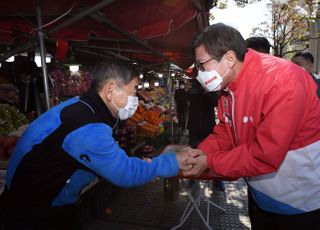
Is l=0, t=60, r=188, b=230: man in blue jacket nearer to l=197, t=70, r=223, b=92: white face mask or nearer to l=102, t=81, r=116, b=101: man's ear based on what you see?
l=102, t=81, r=116, b=101: man's ear

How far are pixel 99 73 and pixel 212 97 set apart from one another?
14.8 feet

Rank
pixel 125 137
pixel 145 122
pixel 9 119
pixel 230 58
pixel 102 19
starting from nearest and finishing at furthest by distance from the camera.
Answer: pixel 230 58 → pixel 102 19 → pixel 9 119 → pixel 125 137 → pixel 145 122

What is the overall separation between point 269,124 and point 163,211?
4091 mm

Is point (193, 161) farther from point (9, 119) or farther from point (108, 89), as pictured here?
point (9, 119)

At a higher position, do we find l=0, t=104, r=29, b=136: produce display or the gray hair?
the gray hair

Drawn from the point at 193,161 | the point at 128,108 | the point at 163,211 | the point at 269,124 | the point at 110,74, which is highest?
the point at 110,74

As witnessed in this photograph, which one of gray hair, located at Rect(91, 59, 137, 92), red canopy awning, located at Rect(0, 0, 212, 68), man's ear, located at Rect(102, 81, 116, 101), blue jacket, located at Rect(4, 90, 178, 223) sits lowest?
Answer: blue jacket, located at Rect(4, 90, 178, 223)

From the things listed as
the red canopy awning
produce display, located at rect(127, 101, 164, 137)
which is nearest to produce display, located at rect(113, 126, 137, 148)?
produce display, located at rect(127, 101, 164, 137)

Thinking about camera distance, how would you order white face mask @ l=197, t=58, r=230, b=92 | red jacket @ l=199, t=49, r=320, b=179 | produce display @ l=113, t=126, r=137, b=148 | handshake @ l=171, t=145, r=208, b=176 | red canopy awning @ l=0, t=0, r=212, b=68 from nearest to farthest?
red jacket @ l=199, t=49, r=320, b=179, white face mask @ l=197, t=58, r=230, b=92, handshake @ l=171, t=145, r=208, b=176, red canopy awning @ l=0, t=0, r=212, b=68, produce display @ l=113, t=126, r=137, b=148

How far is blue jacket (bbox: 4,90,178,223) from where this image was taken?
1752mm

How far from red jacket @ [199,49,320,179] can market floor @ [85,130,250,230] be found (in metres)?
2.66

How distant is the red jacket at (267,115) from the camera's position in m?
1.72

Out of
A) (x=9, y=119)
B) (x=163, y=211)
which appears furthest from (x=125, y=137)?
(x=9, y=119)

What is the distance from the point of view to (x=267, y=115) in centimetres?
179
